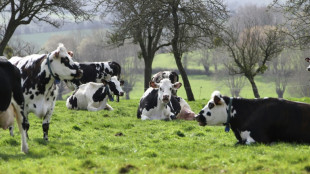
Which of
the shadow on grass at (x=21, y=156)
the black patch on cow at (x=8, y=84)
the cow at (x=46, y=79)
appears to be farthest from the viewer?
the cow at (x=46, y=79)

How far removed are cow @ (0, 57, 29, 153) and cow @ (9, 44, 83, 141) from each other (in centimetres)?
158

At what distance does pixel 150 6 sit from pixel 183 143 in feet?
61.7

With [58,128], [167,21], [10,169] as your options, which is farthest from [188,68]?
[10,169]

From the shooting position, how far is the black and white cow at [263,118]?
984 centimetres

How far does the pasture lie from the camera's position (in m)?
7.56

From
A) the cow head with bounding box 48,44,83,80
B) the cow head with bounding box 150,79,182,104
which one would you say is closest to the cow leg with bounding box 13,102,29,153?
the cow head with bounding box 48,44,83,80

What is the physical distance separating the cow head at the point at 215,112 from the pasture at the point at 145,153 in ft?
1.69

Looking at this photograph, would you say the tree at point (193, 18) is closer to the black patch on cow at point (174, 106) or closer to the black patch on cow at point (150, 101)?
the black patch on cow at point (174, 106)

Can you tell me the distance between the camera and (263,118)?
999cm

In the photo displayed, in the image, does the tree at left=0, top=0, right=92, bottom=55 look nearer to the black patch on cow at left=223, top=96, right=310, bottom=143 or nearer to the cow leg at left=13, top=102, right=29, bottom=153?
the cow leg at left=13, top=102, right=29, bottom=153

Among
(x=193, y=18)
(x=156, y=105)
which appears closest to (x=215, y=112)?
(x=156, y=105)

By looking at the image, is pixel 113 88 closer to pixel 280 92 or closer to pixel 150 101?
pixel 150 101

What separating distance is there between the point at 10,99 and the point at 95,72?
17.1 meters

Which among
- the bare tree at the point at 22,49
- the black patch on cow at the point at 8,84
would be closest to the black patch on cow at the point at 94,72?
the bare tree at the point at 22,49
